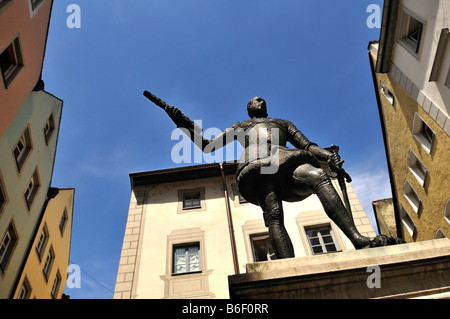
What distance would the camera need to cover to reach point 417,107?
13.7 meters

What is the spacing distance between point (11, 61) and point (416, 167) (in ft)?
58.5

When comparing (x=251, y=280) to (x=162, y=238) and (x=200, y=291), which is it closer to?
(x=200, y=291)

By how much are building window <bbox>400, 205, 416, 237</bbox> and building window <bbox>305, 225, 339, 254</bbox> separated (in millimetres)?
4485

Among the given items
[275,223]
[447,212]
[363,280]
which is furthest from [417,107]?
[363,280]

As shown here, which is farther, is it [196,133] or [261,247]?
[261,247]

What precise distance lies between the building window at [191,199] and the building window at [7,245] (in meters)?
7.49

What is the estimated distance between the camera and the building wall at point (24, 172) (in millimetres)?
13445

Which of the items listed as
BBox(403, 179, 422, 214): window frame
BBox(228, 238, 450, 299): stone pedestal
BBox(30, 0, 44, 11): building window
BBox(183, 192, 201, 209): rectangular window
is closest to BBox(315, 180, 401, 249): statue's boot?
BBox(228, 238, 450, 299): stone pedestal

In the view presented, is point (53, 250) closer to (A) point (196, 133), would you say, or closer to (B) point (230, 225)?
(B) point (230, 225)

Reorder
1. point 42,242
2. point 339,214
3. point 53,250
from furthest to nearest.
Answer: point 53,250, point 42,242, point 339,214

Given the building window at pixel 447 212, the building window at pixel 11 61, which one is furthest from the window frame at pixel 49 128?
the building window at pixel 447 212
